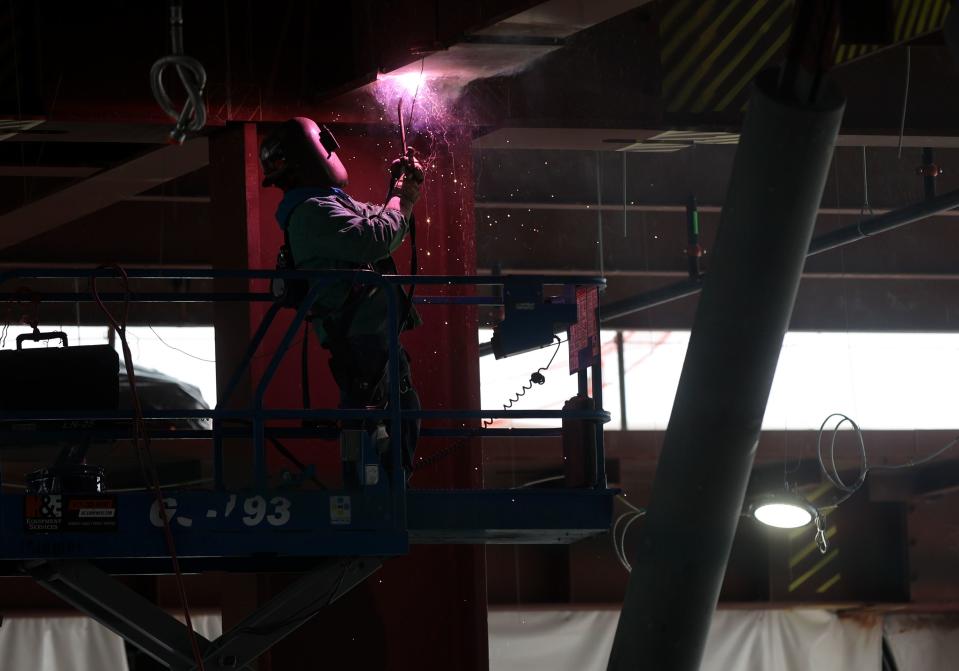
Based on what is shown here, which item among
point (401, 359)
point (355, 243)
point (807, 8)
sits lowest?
point (401, 359)

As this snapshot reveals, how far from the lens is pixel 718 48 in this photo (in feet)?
38.3

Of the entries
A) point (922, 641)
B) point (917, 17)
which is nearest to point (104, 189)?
point (917, 17)

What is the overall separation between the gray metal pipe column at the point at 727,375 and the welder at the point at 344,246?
160 cm

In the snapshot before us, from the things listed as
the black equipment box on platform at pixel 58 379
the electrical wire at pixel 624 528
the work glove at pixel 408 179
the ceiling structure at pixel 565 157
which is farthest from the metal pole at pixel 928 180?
the black equipment box on platform at pixel 58 379

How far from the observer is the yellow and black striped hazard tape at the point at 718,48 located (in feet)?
37.5

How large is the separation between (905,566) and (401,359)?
31.4 ft

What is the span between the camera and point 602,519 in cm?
798

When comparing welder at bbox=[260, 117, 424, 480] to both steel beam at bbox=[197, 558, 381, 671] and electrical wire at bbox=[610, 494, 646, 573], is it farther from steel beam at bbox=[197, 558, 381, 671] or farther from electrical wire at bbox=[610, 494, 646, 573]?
electrical wire at bbox=[610, 494, 646, 573]

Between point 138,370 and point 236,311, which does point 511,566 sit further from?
point 236,311

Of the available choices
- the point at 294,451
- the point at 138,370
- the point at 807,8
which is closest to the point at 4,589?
the point at 138,370

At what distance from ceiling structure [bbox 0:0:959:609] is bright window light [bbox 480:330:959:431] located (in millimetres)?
241

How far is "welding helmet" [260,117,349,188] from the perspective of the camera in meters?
8.38

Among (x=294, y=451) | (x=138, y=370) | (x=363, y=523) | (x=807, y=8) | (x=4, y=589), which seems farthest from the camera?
(x=138, y=370)

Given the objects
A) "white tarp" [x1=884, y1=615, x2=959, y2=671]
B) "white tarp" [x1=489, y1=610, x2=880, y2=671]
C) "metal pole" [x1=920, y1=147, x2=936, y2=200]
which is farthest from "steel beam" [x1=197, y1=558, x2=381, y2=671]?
"white tarp" [x1=884, y1=615, x2=959, y2=671]
